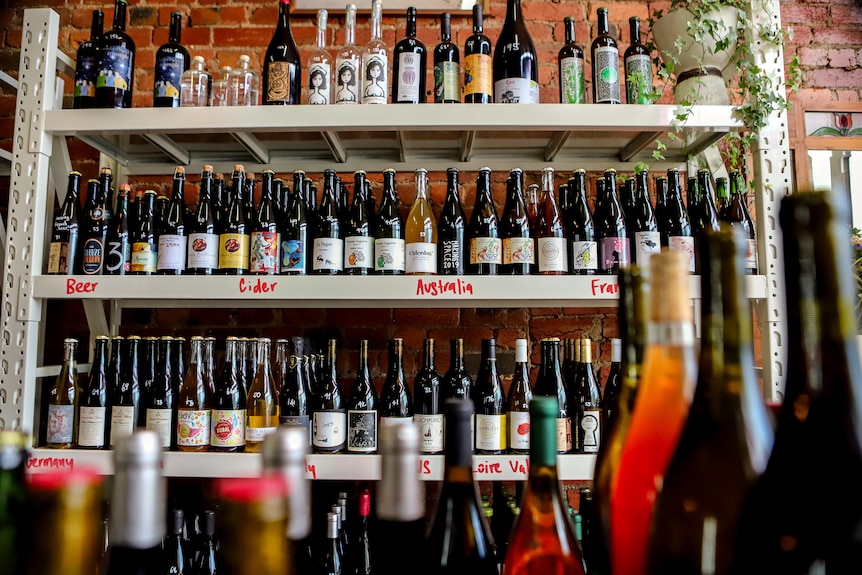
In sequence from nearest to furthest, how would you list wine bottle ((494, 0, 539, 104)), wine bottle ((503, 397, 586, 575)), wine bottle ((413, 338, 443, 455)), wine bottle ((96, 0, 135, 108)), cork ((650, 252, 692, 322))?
cork ((650, 252, 692, 322))
wine bottle ((503, 397, 586, 575))
wine bottle ((96, 0, 135, 108))
wine bottle ((413, 338, 443, 455))
wine bottle ((494, 0, 539, 104))

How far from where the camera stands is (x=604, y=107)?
1242 millimetres

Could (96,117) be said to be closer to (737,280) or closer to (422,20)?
(422,20)

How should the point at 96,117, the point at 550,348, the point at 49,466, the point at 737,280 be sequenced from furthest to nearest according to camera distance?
the point at 550,348 → the point at 96,117 → the point at 49,466 → the point at 737,280

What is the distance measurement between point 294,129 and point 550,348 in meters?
0.84

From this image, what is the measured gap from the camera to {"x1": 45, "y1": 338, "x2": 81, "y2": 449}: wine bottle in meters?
1.27

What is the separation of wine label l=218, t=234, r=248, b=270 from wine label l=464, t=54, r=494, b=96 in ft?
2.08

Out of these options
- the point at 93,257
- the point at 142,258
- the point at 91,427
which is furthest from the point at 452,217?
the point at 91,427

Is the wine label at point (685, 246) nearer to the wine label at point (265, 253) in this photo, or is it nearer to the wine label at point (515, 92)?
the wine label at point (515, 92)

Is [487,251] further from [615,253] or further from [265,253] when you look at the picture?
[265,253]

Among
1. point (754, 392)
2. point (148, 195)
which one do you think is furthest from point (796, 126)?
point (148, 195)

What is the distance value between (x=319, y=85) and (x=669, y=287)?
121 cm

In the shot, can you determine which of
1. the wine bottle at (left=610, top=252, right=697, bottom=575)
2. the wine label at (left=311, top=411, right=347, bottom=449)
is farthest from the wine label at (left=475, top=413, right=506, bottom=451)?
the wine bottle at (left=610, top=252, right=697, bottom=575)

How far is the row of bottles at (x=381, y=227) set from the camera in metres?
1.29

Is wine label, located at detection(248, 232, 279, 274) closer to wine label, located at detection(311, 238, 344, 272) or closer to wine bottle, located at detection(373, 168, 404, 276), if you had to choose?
wine label, located at detection(311, 238, 344, 272)
